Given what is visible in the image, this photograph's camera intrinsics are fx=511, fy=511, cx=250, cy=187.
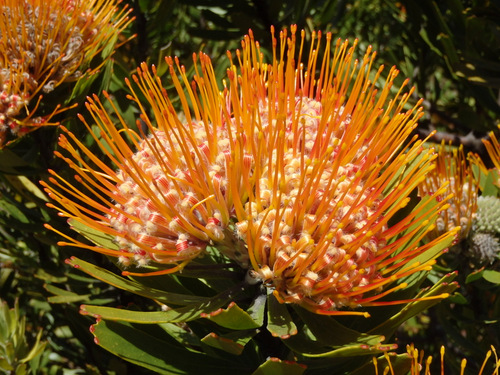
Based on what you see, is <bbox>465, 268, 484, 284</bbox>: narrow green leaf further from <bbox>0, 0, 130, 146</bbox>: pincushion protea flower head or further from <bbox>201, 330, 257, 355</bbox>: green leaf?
<bbox>0, 0, 130, 146</bbox>: pincushion protea flower head

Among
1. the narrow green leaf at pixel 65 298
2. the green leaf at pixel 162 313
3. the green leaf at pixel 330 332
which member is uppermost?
the green leaf at pixel 162 313

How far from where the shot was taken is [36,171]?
1.14 m

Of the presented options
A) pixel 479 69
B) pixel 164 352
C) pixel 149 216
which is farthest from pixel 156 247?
pixel 479 69

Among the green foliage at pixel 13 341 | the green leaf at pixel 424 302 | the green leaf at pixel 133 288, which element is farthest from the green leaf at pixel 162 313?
the green foliage at pixel 13 341

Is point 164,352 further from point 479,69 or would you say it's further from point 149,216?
point 479,69

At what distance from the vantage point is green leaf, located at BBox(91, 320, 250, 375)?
28.1 inches

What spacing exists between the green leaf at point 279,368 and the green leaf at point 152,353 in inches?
6.1

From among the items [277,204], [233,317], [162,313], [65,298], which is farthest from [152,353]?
[65,298]

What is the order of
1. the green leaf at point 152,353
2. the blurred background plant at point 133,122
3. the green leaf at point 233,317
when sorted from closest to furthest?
the green leaf at point 233,317, the green leaf at point 152,353, the blurred background plant at point 133,122

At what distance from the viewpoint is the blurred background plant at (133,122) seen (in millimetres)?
1142

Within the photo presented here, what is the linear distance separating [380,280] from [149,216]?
1.10 ft

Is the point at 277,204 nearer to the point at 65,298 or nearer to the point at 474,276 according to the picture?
the point at 474,276

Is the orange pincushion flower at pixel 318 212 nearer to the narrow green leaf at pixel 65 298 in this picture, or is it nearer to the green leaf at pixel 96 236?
the green leaf at pixel 96 236

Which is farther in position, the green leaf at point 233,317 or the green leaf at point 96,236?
the green leaf at point 96,236
